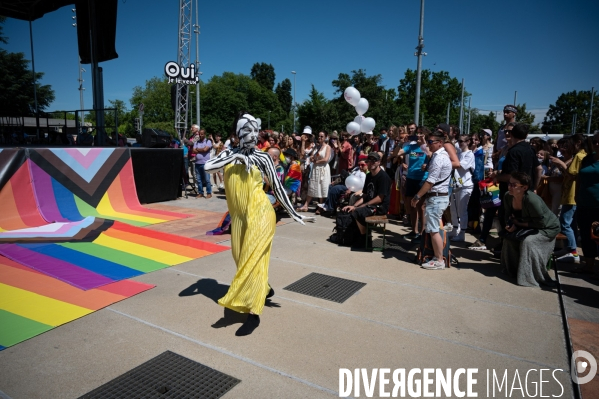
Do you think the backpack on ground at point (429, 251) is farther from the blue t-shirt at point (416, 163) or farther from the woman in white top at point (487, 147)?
the woman in white top at point (487, 147)

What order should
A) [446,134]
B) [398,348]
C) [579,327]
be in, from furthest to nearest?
[446,134]
[579,327]
[398,348]

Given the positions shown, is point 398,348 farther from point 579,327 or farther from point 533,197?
point 533,197

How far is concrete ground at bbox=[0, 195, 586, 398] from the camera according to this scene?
9.32 feet

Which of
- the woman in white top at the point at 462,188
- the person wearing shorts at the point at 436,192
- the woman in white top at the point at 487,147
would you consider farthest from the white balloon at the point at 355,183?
the woman in white top at the point at 487,147

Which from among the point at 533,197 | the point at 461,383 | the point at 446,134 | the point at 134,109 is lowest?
the point at 461,383

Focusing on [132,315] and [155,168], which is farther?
[155,168]

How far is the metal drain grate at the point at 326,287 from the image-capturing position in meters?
4.42

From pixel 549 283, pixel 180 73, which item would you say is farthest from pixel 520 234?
pixel 180 73

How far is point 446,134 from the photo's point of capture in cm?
548

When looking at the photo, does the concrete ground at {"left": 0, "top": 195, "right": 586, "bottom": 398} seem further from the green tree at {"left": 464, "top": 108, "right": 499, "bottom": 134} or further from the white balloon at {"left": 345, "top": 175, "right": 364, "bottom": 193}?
the green tree at {"left": 464, "top": 108, "right": 499, "bottom": 134}

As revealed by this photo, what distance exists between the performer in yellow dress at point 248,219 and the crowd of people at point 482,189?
0.32m

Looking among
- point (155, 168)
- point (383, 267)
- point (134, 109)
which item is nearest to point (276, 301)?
point (383, 267)

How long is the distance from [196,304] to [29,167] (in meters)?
5.49

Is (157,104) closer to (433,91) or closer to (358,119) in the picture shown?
(433,91)
